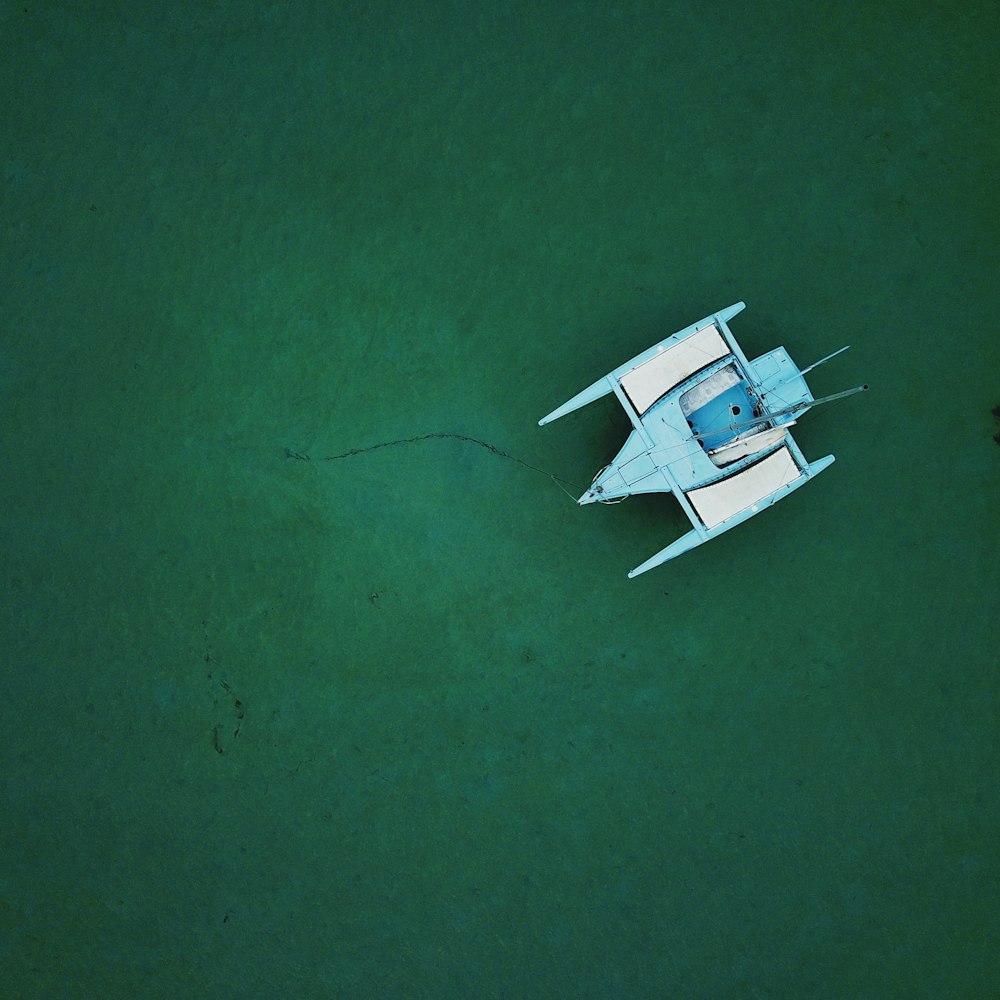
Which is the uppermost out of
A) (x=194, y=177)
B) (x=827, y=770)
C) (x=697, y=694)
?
(x=194, y=177)

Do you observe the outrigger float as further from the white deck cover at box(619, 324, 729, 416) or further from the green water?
the green water

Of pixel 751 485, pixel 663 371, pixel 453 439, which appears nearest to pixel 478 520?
pixel 453 439

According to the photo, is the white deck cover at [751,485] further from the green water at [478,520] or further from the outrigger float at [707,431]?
the green water at [478,520]

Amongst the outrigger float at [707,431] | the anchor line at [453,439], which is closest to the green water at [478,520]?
the anchor line at [453,439]

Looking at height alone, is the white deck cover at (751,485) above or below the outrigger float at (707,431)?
below

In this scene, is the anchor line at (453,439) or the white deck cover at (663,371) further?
the anchor line at (453,439)

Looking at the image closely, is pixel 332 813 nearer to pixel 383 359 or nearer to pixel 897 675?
pixel 383 359

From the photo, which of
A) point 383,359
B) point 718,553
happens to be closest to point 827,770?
point 718,553
